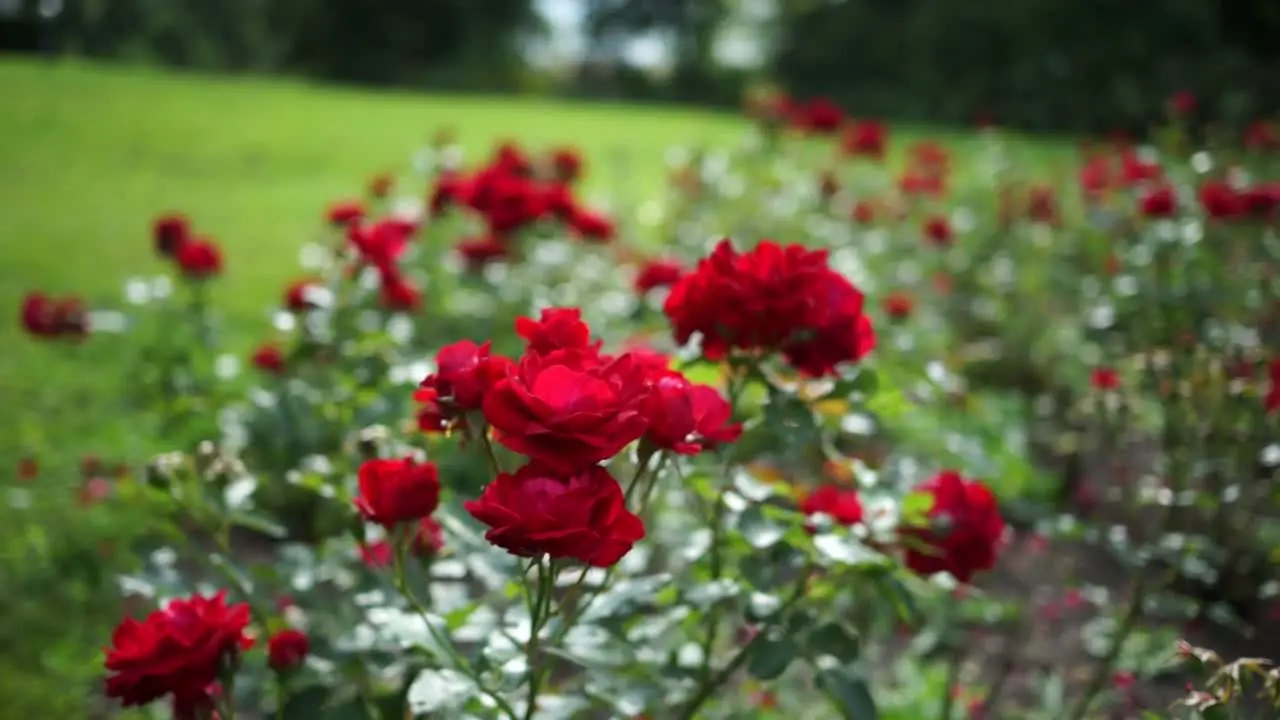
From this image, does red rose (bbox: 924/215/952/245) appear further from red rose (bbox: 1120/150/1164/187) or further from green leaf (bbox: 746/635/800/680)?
green leaf (bbox: 746/635/800/680)

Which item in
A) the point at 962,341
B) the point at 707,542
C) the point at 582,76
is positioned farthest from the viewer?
the point at 582,76

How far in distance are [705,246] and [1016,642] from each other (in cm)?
195

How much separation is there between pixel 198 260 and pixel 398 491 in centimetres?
167

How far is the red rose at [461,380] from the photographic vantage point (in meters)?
1.03

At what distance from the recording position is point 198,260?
2.51 m

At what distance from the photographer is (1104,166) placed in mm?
4867

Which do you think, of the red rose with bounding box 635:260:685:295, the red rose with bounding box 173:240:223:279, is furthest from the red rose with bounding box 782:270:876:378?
the red rose with bounding box 173:240:223:279

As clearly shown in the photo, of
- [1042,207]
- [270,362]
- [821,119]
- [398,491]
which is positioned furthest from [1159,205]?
[398,491]

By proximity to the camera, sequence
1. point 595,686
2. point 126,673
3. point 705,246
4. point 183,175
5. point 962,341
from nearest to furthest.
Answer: point 126,673 → point 595,686 → point 705,246 → point 962,341 → point 183,175

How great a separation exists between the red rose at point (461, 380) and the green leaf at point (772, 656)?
51 cm

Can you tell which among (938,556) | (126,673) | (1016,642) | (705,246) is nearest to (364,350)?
(126,673)

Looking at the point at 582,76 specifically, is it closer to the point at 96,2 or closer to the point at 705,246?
the point at 96,2

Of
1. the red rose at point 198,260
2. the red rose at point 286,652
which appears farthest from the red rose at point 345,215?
the red rose at point 286,652

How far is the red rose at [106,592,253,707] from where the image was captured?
1.08 metres
